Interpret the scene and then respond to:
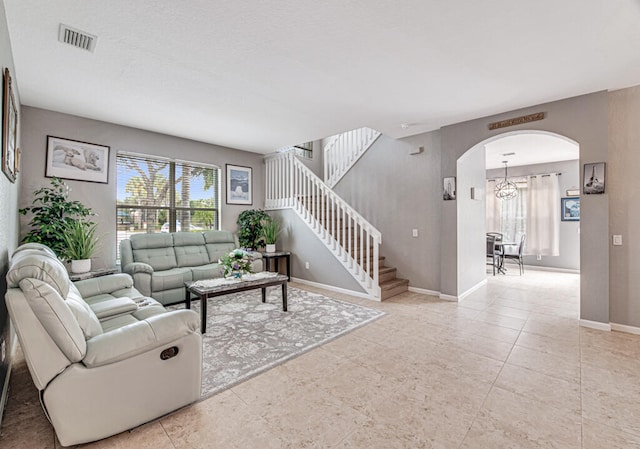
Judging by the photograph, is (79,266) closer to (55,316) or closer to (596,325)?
(55,316)

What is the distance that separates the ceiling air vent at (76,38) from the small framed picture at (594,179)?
5211mm

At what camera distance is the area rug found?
2469 millimetres

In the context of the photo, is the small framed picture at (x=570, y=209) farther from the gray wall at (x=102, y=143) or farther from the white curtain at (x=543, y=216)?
the gray wall at (x=102, y=143)

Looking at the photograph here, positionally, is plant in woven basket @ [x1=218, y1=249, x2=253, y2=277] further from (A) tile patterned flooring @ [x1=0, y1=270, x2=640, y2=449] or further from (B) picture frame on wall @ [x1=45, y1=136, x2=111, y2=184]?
(B) picture frame on wall @ [x1=45, y1=136, x2=111, y2=184]

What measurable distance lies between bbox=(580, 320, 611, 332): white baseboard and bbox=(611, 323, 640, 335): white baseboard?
98 mm

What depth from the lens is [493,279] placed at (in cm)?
622

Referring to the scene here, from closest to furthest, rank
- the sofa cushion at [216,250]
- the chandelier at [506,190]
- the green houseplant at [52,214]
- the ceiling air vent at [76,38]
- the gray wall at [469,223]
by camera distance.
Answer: the ceiling air vent at [76,38] < the green houseplant at [52,214] < the gray wall at [469,223] < the sofa cushion at [216,250] < the chandelier at [506,190]

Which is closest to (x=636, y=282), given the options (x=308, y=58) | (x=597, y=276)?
(x=597, y=276)

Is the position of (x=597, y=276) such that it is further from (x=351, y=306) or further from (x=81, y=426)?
(x=81, y=426)

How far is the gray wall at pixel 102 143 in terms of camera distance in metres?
3.82

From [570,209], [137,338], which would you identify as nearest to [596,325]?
[137,338]

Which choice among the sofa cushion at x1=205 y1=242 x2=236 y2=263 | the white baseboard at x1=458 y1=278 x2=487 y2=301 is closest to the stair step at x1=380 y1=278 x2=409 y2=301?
the white baseboard at x1=458 y1=278 x2=487 y2=301

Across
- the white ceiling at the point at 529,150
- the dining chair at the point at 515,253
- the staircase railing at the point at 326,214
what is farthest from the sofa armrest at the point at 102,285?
the dining chair at the point at 515,253

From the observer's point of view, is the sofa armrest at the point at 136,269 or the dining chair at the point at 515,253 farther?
the dining chair at the point at 515,253
